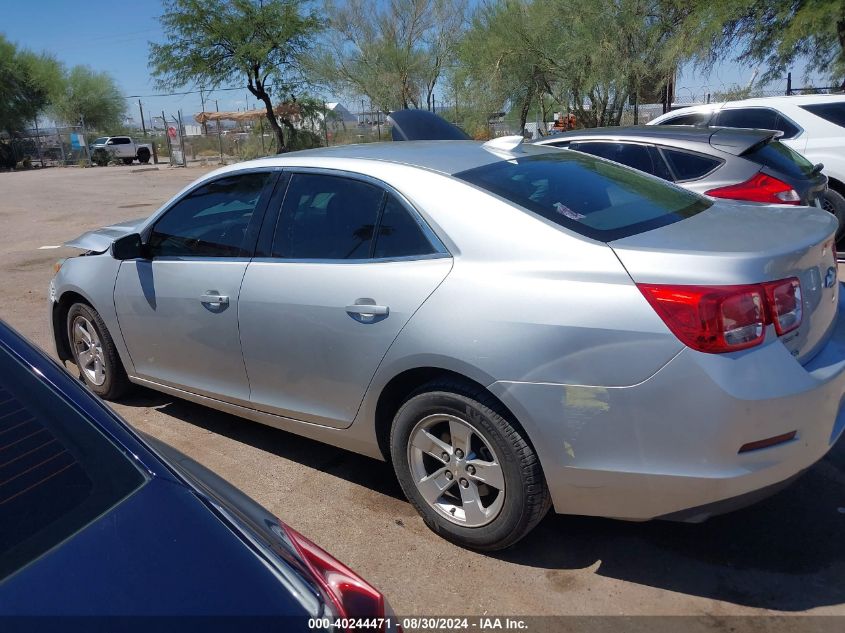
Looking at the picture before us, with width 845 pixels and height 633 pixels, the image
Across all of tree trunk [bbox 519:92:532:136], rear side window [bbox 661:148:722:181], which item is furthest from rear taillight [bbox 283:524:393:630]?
tree trunk [bbox 519:92:532:136]

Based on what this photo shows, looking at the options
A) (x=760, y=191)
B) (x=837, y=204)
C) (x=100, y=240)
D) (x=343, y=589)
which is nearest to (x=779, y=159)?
(x=760, y=191)

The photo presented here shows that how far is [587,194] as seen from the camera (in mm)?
3367

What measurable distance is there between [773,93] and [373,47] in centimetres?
1728

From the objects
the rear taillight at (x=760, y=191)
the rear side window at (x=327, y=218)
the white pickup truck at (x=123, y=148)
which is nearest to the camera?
the rear side window at (x=327, y=218)

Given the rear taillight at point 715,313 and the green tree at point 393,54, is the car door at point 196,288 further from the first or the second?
the green tree at point 393,54

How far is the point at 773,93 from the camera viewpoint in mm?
19750

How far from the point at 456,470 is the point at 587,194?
4.49 ft

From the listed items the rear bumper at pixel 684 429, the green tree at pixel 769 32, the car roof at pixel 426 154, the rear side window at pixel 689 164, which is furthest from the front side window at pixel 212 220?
A: the green tree at pixel 769 32

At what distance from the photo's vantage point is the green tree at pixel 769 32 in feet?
49.3

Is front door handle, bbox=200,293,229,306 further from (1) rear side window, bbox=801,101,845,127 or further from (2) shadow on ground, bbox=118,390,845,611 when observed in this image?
(1) rear side window, bbox=801,101,845,127

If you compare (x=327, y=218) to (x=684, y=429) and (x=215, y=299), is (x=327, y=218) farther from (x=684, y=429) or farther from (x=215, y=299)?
(x=684, y=429)

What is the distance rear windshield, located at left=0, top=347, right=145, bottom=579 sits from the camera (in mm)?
1534

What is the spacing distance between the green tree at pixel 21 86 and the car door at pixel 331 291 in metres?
45.7

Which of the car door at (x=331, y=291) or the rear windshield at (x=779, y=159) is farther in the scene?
the rear windshield at (x=779, y=159)
